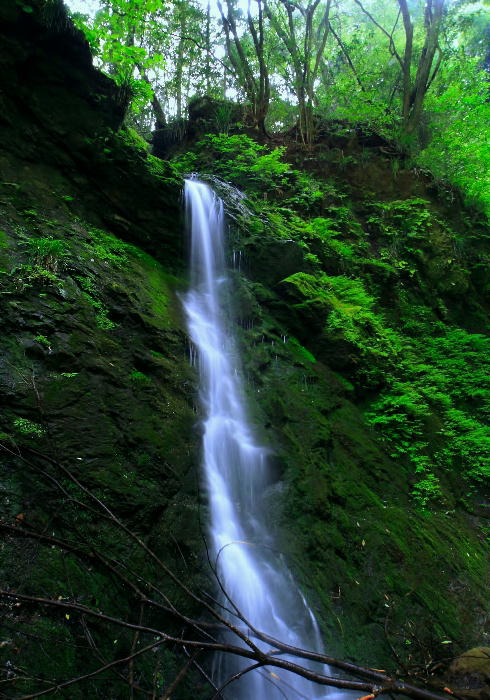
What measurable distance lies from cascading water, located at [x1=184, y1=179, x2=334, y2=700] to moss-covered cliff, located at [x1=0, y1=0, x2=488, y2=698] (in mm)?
249

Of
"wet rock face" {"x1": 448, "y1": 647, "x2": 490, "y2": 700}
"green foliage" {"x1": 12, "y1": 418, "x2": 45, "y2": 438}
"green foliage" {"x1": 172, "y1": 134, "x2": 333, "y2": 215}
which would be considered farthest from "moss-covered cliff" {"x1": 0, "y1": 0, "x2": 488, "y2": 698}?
"green foliage" {"x1": 172, "y1": 134, "x2": 333, "y2": 215}

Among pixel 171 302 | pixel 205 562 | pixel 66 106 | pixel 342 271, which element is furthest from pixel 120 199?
pixel 205 562

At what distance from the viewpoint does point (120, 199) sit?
274 inches

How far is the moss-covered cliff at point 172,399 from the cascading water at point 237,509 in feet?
0.82

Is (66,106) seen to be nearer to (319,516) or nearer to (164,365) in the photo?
(164,365)

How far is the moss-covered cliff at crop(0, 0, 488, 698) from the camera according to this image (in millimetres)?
3119

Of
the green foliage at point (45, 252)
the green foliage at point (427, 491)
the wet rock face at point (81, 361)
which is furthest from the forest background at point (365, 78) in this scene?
the green foliage at point (427, 491)

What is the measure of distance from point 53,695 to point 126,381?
2.69 m

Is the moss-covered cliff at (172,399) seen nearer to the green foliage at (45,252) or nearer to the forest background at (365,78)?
the green foliage at (45,252)

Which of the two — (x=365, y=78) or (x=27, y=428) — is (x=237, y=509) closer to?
(x=27, y=428)

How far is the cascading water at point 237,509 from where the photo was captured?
368cm

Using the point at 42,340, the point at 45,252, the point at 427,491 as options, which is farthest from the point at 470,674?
the point at 45,252

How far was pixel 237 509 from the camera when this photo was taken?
183 inches

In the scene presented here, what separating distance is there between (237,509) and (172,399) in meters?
1.47
